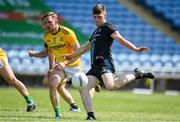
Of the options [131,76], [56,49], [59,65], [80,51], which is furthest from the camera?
[56,49]

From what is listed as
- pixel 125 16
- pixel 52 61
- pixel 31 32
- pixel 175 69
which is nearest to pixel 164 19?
pixel 125 16

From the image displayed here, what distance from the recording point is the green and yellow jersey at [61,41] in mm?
13727

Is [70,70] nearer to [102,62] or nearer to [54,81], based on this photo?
[54,81]

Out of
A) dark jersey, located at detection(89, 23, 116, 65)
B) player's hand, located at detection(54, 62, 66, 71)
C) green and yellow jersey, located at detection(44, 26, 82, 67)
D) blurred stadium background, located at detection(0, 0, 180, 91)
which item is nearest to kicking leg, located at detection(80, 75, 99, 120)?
dark jersey, located at detection(89, 23, 116, 65)

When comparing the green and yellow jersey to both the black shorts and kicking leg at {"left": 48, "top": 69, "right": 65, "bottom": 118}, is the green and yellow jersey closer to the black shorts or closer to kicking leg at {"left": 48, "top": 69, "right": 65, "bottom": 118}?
kicking leg at {"left": 48, "top": 69, "right": 65, "bottom": 118}

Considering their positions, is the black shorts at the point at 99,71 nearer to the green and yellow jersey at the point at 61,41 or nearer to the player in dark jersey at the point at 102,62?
the player in dark jersey at the point at 102,62

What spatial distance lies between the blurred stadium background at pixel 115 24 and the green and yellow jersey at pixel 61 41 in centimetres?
1487

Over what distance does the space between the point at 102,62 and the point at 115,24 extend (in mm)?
18421

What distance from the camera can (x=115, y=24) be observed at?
30719 millimetres

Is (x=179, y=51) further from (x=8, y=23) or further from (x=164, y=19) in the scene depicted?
(x=8, y=23)

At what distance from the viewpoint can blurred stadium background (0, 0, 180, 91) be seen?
96.5 ft

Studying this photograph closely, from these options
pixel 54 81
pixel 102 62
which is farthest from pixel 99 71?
pixel 54 81

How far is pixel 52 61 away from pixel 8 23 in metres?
16.7

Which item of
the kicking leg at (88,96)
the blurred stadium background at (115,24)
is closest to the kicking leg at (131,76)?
the kicking leg at (88,96)
